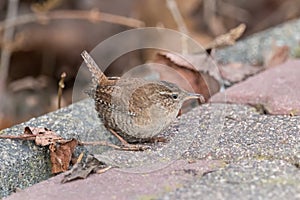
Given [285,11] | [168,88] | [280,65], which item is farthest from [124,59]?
[168,88]

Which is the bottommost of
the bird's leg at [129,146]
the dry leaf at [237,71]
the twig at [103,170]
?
the twig at [103,170]

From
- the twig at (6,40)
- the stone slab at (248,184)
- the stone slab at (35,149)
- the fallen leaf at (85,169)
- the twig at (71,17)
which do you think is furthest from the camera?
the twig at (6,40)

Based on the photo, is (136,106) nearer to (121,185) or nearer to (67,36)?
(121,185)

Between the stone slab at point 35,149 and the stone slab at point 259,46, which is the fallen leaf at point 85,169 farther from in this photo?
the stone slab at point 259,46

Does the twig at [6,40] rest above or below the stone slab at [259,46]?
above

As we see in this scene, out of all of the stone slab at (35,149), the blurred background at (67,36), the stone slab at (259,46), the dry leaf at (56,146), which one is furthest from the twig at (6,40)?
the dry leaf at (56,146)

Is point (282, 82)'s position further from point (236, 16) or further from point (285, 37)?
point (236, 16)
